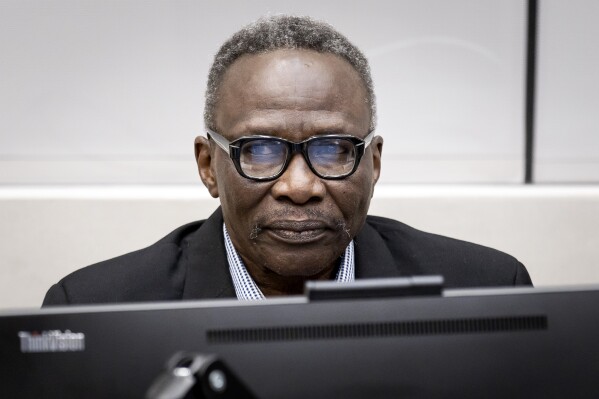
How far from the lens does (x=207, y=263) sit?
6.24 ft

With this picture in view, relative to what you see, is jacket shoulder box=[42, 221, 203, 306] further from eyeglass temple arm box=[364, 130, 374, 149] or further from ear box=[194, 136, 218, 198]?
eyeglass temple arm box=[364, 130, 374, 149]

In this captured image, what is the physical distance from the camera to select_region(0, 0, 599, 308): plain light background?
123 inches

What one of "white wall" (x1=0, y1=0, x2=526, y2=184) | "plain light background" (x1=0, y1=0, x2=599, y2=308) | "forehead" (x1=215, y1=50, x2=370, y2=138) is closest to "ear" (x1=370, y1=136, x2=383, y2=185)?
"forehead" (x1=215, y1=50, x2=370, y2=138)

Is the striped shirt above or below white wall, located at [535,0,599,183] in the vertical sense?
below

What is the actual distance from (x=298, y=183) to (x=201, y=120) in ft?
5.29

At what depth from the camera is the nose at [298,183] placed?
162cm

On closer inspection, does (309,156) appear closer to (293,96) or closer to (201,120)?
(293,96)

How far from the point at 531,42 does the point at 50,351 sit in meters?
2.55

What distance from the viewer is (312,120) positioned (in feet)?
5.53

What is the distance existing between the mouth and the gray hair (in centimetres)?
26

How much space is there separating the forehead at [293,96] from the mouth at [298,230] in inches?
6.1

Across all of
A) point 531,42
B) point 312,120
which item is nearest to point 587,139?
point 531,42

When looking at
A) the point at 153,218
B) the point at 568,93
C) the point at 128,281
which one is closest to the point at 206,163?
the point at 128,281

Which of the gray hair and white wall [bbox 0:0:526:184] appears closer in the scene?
the gray hair
